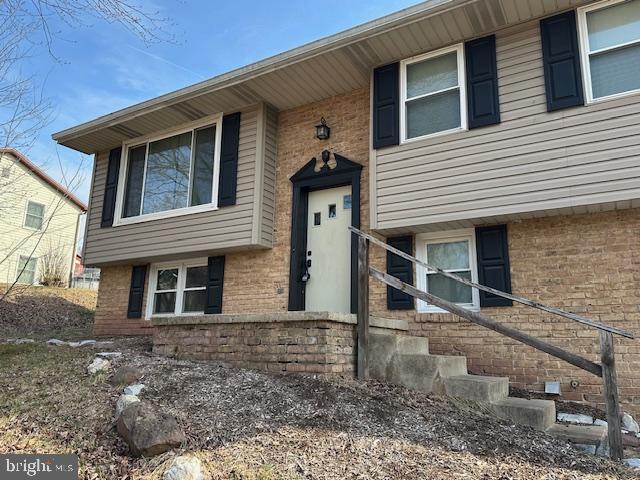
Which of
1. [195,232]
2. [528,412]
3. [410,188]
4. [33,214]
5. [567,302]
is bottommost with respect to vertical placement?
[528,412]

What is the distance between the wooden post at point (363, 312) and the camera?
4.93 metres

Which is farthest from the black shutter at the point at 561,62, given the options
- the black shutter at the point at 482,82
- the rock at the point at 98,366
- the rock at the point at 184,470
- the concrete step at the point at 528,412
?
the rock at the point at 98,366

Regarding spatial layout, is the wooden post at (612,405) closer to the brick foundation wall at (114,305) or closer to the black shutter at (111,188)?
the brick foundation wall at (114,305)

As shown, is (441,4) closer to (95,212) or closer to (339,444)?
(339,444)

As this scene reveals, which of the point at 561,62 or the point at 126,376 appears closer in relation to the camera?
the point at 126,376

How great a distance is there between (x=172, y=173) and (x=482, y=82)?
534 centimetres

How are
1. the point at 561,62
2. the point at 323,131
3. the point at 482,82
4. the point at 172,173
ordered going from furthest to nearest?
the point at 172,173
the point at 323,131
the point at 482,82
the point at 561,62

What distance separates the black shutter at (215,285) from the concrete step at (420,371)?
12.8 feet

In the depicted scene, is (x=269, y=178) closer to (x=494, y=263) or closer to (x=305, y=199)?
(x=305, y=199)

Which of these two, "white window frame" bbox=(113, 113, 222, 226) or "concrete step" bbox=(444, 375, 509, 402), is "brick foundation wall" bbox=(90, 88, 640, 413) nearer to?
"concrete step" bbox=(444, 375, 509, 402)

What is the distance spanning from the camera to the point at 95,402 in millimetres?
4051

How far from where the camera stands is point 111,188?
9641 mm

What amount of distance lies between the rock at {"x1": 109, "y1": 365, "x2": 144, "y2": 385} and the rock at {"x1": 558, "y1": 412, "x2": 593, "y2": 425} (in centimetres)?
394

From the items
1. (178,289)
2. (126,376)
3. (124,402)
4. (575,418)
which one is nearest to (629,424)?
(575,418)
